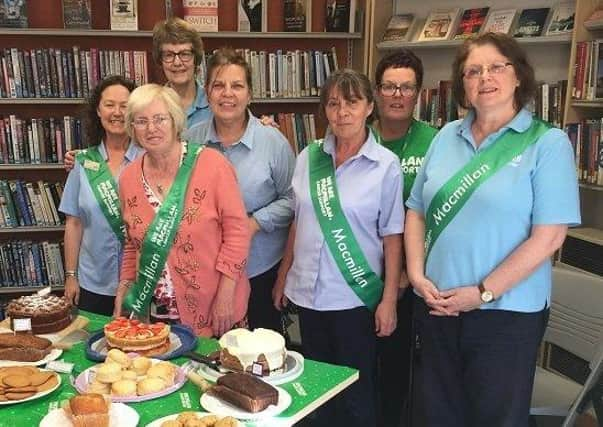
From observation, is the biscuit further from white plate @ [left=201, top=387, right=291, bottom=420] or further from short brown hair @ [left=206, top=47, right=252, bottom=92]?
short brown hair @ [left=206, top=47, right=252, bottom=92]

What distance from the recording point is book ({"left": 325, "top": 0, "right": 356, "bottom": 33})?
3.89 m

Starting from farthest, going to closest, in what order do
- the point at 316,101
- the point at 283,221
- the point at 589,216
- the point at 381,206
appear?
the point at 316,101
the point at 589,216
the point at 283,221
the point at 381,206

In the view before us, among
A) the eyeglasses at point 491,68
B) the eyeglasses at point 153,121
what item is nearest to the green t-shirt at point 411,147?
the eyeglasses at point 491,68

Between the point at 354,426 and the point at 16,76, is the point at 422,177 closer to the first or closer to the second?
the point at 354,426

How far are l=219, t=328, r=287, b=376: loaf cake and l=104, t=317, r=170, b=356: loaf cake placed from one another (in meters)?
0.19

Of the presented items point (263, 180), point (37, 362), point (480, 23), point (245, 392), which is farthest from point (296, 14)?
point (245, 392)

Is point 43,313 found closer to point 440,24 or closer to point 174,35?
point 174,35

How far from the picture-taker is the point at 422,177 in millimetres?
1983

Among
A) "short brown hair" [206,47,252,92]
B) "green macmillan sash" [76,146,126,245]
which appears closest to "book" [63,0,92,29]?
"green macmillan sash" [76,146,126,245]

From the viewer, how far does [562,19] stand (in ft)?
9.53

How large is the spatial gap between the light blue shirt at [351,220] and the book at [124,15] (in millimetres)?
2009

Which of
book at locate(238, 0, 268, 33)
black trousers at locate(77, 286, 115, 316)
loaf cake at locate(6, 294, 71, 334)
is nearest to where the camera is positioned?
loaf cake at locate(6, 294, 71, 334)

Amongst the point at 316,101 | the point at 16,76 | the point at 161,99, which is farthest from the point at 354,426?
the point at 16,76

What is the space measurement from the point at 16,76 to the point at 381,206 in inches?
97.9
